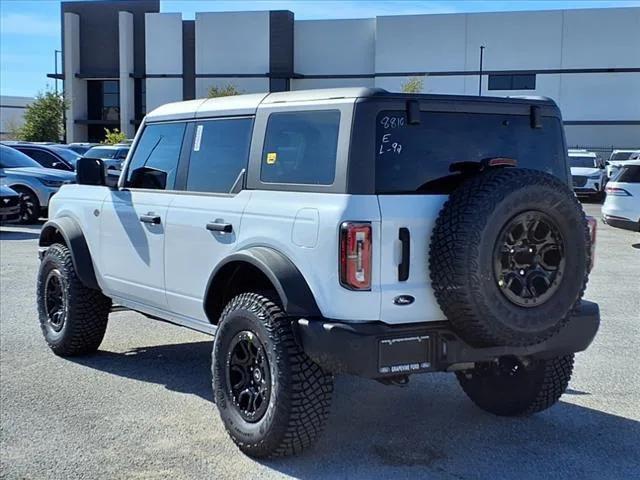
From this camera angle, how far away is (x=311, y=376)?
427 cm

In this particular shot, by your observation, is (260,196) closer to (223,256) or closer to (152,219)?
(223,256)

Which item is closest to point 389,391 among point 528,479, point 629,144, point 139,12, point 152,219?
point 528,479

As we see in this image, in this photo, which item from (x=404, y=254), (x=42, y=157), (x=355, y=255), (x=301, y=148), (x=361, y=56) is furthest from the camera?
(x=361, y=56)

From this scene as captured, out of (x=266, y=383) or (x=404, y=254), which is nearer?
(x=404, y=254)

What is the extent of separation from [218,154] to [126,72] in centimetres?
5748

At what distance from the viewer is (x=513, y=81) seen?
5309 centimetres

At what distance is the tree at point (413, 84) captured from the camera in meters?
47.6

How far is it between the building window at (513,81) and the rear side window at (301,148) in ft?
166

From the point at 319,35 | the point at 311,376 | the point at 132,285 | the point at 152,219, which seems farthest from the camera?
the point at 319,35

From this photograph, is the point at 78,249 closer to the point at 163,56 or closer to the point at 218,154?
the point at 218,154

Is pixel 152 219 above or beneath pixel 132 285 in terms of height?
above

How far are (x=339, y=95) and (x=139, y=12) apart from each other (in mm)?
60284

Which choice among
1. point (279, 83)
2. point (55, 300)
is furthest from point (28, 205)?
point (279, 83)

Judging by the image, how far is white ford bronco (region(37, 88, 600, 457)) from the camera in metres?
4.03
